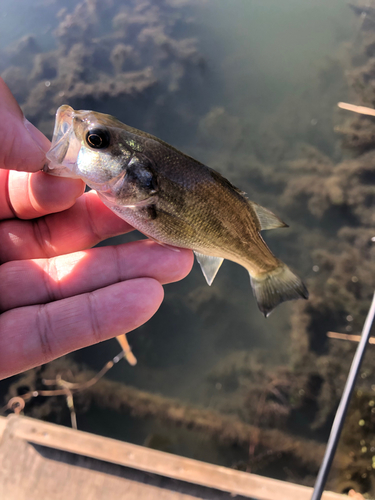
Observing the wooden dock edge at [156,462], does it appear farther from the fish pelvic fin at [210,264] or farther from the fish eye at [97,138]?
the fish eye at [97,138]

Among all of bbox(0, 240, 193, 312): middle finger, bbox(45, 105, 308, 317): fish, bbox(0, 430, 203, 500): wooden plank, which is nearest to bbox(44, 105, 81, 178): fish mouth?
bbox(45, 105, 308, 317): fish

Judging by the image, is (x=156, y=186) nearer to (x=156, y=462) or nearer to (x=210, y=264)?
(x=210, y=264)

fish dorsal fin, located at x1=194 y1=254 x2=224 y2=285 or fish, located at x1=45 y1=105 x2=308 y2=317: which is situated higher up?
fish, located at x1=45 y1=105 x2=308 y2=317

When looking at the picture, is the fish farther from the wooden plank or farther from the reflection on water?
the wooden plank

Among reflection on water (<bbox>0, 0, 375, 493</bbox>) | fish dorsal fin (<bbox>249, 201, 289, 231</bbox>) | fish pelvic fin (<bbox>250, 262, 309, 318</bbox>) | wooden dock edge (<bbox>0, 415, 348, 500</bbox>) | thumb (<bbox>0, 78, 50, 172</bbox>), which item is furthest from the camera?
reflection on water (<bbox>0, 0, 375, 493</bbox>)

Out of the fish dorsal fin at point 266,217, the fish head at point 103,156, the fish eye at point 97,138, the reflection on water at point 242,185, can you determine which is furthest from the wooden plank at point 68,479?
the fish eye at point 97,138

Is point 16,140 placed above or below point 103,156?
above

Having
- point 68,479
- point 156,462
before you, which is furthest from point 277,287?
point 68,479

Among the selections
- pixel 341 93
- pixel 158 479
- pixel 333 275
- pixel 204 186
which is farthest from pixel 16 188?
pixel 341 93
